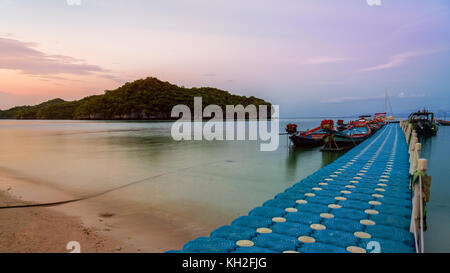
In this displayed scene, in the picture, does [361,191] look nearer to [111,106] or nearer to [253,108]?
[111,106]

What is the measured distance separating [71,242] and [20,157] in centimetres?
1499

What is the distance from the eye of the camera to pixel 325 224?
143 inches

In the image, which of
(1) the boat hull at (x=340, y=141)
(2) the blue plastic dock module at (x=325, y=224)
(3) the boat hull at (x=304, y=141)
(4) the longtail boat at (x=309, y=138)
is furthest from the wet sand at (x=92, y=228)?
(4) the longtail boat at (x=309, y=138)

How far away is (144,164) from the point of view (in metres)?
13.8

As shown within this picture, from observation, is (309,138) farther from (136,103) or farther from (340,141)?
(136,103)

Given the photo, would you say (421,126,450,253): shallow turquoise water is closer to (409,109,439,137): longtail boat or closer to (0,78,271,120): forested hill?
(409,109,439,137): longtail boat

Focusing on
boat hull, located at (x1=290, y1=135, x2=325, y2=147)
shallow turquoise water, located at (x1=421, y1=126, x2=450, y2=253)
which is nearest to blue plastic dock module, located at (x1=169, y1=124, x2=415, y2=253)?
shallow turquoise water, located at (x1=421, y1=126, x2=450, y2=253)

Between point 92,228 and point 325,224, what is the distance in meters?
4.37

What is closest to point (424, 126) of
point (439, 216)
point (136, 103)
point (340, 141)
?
point (340, 141)

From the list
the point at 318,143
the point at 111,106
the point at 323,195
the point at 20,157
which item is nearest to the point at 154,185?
the point at 323,195

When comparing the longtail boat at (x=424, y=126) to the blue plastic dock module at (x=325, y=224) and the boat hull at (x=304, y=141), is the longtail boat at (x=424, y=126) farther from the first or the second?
the blue plastic dock module at (x=325, y=224)

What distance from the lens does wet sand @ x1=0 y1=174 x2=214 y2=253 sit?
464 cm

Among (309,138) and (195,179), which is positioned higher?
(309,138)

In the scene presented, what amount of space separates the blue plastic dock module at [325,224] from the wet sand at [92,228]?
5.67 feet
